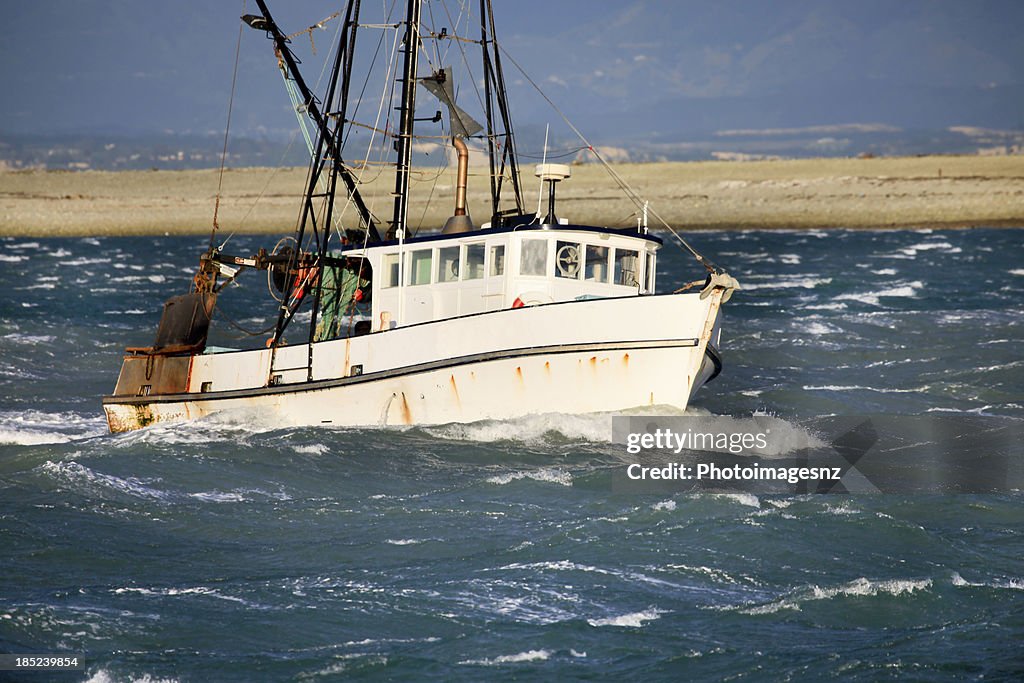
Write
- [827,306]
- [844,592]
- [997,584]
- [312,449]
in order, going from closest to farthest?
[844,592]
[997,584]
[312,449]
[827,306]

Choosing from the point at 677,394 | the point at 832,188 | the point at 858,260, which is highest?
the point at 832,188

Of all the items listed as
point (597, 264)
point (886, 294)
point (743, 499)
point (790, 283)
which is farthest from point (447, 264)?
point (790, 283)

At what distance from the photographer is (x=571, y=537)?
13.4 meters

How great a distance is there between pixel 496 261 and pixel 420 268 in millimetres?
1566

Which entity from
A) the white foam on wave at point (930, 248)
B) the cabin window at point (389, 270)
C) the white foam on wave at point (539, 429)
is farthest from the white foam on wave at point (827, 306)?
the white foam on wave at point (539, 429)

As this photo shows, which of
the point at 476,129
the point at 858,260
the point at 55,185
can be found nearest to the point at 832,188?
the point at 858,260

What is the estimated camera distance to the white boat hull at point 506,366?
17.5 metres

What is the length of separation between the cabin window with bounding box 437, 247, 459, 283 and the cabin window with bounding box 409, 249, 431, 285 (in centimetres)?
28

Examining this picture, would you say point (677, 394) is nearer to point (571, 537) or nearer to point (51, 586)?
point (571, 537)

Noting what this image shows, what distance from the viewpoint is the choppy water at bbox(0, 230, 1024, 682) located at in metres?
10.6

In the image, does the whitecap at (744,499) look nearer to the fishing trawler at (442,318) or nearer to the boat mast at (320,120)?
the fishing trawler at (442,318)

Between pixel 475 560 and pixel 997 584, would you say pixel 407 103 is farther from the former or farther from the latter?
pixel 997 584

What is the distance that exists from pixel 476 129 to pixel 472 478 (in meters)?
6.99

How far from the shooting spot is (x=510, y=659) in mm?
10500
